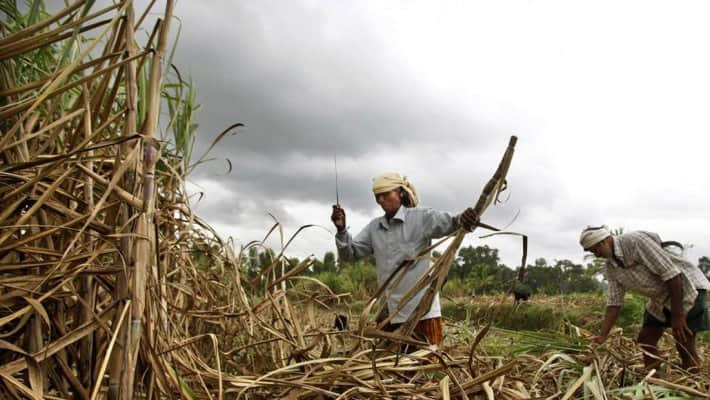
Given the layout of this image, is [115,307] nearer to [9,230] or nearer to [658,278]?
[9,230]

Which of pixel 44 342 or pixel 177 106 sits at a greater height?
pixel 177 106

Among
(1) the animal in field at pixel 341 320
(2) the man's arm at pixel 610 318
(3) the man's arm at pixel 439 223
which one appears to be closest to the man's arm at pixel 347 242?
(3) the man's arm at pixel 439 223

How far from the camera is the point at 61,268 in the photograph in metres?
1.06

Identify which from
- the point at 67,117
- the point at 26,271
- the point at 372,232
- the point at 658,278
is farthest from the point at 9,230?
the point at 658,278

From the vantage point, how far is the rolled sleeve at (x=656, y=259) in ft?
10.3

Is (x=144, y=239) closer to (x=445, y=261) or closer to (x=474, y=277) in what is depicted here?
(x=445, y=261)

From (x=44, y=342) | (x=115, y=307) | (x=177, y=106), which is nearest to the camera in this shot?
(x=115, y=307)

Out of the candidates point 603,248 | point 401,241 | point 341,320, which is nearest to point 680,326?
point 603,248

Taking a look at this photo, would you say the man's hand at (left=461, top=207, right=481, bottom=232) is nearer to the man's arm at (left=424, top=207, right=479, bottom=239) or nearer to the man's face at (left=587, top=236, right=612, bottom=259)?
the man's arm at (left=424, top=207, right=479, bottom=239)

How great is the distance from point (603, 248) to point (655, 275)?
35cm

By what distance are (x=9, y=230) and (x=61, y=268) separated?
0.12m

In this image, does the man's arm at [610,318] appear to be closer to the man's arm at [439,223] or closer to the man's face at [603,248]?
the man's face at [603,248]

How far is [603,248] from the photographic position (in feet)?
10.9

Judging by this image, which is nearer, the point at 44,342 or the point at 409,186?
the point at 44,342
